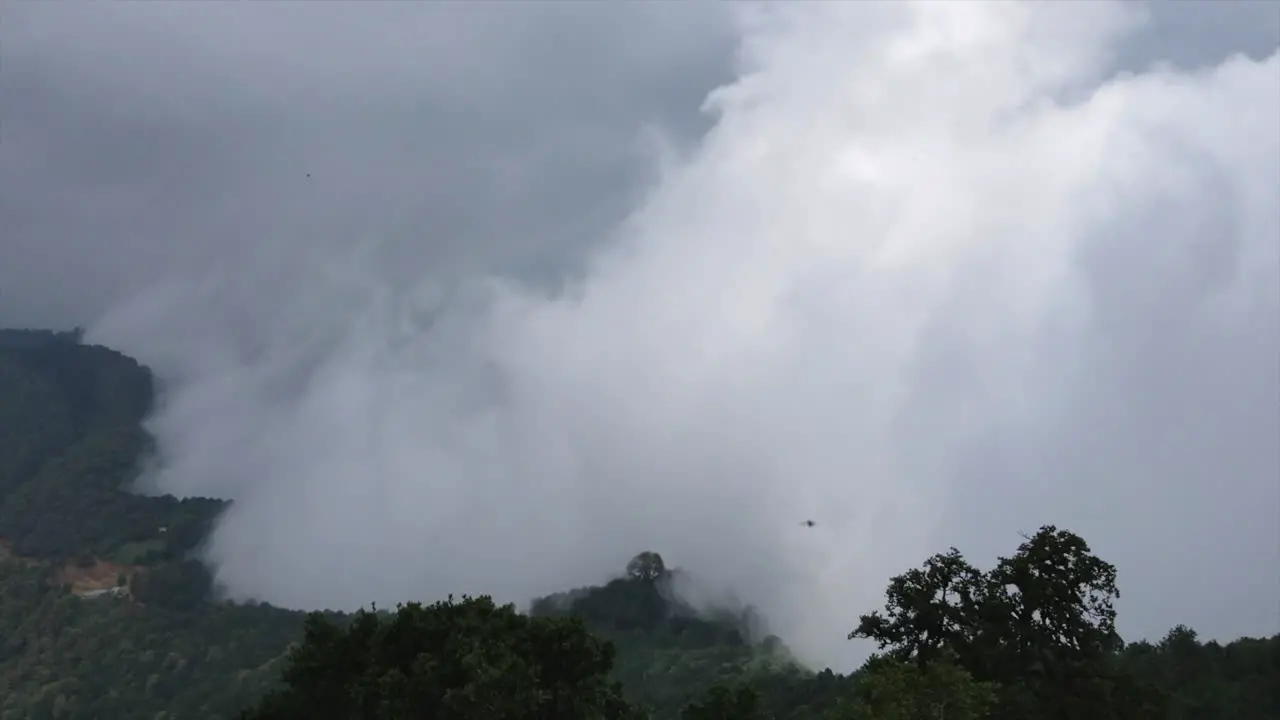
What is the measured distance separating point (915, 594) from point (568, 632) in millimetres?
19456

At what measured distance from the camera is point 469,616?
187 ft

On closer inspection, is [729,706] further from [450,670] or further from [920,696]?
[920,696]

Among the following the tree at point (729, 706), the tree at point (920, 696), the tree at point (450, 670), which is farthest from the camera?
the tree at point (729, 706)

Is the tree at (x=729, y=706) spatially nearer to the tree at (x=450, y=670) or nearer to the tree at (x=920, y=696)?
the tree at (x=450, y=670)

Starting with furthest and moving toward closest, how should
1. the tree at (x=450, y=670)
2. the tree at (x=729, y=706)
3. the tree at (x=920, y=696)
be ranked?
1. the tree at (x=729, y=706)
2. the tree at (x=450, y=670)
3. the tree at (x=920, y=696)

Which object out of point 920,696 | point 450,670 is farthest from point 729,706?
point 920,696

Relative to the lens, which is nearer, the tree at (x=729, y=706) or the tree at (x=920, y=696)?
the tree at (x=920, y=696)

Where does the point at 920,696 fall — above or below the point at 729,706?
below

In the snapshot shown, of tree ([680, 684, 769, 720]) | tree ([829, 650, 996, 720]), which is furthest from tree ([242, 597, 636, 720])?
tree ([829, 650, 996, 720])

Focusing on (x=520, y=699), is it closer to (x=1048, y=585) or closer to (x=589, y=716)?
(x=589, y=716)

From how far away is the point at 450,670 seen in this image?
52.3 meters

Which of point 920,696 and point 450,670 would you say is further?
point 450,670

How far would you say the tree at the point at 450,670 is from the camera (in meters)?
50.7

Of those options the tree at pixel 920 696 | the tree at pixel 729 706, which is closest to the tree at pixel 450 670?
the tree at pixel 729 706
